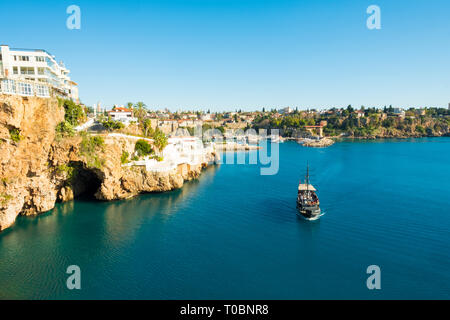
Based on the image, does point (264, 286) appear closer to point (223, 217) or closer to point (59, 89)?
point (223, 217)

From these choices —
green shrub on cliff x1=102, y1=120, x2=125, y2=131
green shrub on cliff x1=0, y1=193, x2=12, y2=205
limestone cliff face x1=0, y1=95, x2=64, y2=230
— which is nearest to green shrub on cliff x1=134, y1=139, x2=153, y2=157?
green shrub on cliff x1=102, y1=120, x2=125, y2=131

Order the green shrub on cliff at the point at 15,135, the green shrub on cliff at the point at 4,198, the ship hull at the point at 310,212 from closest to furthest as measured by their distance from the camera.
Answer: the green shrub on cliff at the point at 4,198 < the green shrub on cliff at the point at 15,135 < the ship hull at the point at 310,212

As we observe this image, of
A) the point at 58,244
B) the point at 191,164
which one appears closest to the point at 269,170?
the point at 191,164

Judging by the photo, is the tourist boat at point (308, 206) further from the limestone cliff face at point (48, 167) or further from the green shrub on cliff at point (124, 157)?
the green shrub on cliff at point (124, 157)

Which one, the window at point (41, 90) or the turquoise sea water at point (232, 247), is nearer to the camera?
the turquoise sea water at point (232, 247)

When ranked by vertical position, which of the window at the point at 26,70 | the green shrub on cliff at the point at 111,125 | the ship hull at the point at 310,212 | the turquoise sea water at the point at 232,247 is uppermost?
the window at the point at 26,70

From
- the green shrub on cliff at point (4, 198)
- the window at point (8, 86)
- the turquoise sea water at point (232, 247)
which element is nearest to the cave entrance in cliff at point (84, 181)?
the turquoise sea water at point (232, 247)

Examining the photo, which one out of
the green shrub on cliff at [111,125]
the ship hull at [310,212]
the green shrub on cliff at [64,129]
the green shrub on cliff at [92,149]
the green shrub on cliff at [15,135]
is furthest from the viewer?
the green shrub on cliff at [111,125]

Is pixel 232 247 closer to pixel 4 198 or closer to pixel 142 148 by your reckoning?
pixel 4 198

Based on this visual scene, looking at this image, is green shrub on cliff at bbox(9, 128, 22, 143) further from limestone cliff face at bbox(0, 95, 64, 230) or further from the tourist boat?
the tourist boat

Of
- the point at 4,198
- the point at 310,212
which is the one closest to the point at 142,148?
the point at 4,198
